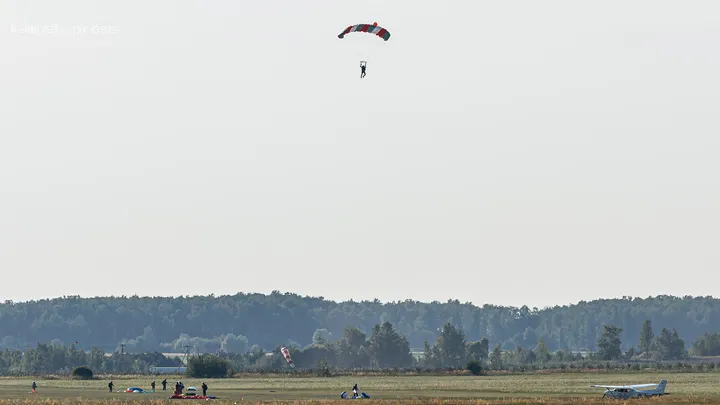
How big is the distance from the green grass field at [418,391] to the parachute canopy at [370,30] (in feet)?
100

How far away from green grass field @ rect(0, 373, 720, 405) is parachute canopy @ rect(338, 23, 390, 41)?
3050cm

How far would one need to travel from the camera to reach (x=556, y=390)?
132500 millimetres

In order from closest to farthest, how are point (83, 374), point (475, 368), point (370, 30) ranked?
point (370, 30) → point (475, 368) → point (83, 374)

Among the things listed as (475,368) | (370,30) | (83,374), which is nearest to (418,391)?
(370,30)

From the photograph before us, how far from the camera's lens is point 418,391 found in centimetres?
13250

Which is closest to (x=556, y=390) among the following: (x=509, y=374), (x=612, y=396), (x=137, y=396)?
(x=612, y=396)

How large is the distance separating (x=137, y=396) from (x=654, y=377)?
231ft

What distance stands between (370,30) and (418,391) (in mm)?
36724

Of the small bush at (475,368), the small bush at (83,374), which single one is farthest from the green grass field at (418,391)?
the small bush at (83,374)

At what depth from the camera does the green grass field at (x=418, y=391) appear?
114 meters

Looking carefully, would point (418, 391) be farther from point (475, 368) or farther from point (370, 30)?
point (475, 368)

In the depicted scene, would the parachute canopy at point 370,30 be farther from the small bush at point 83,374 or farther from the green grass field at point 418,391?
the small bush at point 83,374

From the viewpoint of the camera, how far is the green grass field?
114188 millimetres

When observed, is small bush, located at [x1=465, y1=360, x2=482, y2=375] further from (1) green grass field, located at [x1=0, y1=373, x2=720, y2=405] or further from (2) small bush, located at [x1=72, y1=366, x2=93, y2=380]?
(2) small bush, located at [x1=72, y1=366, x2=93, y2=380]
